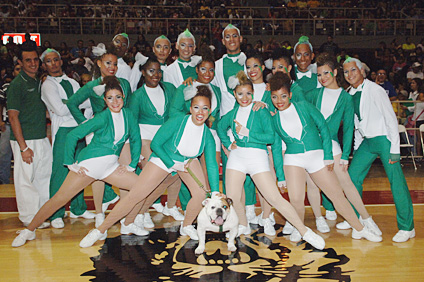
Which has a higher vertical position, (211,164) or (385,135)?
(385,135)

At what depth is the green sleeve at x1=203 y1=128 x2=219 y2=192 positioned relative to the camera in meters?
4.61

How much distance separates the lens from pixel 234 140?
5047 mm

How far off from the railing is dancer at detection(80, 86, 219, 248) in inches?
377

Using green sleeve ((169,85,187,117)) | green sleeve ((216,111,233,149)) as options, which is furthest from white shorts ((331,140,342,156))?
green sleeve ((169,85,187,117))

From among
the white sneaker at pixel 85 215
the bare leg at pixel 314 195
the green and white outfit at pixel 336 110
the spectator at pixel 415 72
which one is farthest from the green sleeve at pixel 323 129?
the spectator at pixel 415 72

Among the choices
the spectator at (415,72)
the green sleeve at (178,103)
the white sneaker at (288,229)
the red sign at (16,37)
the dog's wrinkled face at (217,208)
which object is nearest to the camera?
the dog's wrinkled face at (217,208)

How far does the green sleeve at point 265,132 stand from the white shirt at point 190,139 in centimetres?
48

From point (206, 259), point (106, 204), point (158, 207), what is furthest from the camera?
point (158, 207)

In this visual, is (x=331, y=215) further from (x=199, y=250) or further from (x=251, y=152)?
(x=199, y=250)

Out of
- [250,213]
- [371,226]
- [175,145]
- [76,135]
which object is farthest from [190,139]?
[371,226]

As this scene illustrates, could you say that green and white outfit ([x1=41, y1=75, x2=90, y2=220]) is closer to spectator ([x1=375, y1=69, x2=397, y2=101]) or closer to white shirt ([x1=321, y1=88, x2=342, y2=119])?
white shirt ([x1=321, y1=88, x2=342, y2=119])

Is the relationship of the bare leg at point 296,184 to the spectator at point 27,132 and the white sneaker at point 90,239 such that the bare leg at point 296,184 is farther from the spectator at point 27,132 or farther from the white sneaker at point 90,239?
the spectator at point 27,132

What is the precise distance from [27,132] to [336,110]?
3.24 m

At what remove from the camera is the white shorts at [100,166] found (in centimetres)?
471
